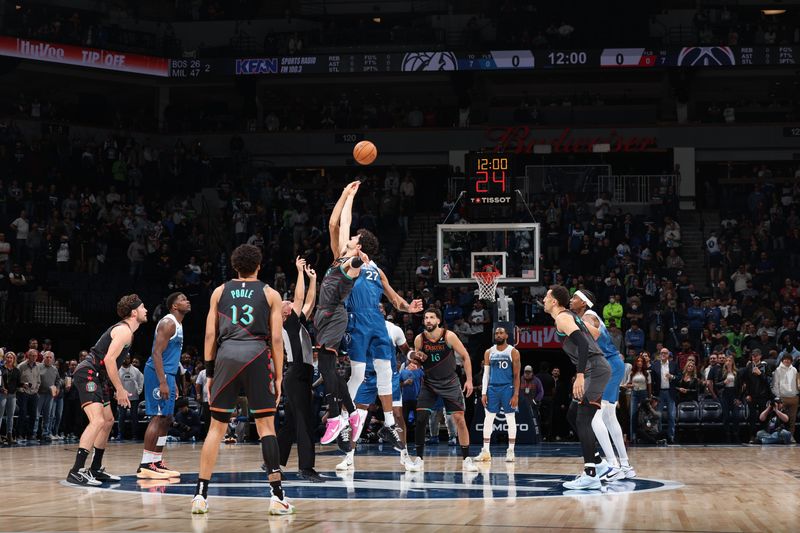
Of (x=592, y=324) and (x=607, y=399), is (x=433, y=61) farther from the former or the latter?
(x=592, y=324)

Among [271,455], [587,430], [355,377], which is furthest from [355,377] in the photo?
[271,455]

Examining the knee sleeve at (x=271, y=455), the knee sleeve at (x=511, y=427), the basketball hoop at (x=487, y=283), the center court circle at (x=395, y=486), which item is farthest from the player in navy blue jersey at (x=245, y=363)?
the basketball hoop at (x=487, y=283)

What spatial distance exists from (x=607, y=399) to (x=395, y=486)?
2.83m

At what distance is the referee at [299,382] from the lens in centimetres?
1201

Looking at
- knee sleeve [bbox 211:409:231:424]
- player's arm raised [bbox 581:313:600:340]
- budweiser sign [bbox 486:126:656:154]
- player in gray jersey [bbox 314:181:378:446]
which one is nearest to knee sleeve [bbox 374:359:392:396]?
player in gray jersey [bbox 314:181:378:446]

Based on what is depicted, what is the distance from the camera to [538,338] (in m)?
26.5

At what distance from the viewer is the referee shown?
12.0m

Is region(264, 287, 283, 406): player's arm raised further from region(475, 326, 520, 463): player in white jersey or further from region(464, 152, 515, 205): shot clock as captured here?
region(464, 152, 515, 205): shot clock

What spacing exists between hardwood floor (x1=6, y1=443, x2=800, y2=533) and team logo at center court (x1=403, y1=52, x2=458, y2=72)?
23.1 m

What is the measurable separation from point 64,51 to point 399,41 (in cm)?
1131

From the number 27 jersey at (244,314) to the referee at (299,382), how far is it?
237 centimetres

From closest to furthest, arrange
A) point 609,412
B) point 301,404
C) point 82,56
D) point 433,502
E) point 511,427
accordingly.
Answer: point 433,502 → point 301,404 → point 609,412 → point 511,427 → point 82,56

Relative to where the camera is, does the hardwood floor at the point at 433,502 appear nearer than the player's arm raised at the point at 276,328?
Yes

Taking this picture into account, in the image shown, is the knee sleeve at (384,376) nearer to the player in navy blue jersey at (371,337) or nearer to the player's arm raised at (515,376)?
the player in navy blue jersey at (371,337)
